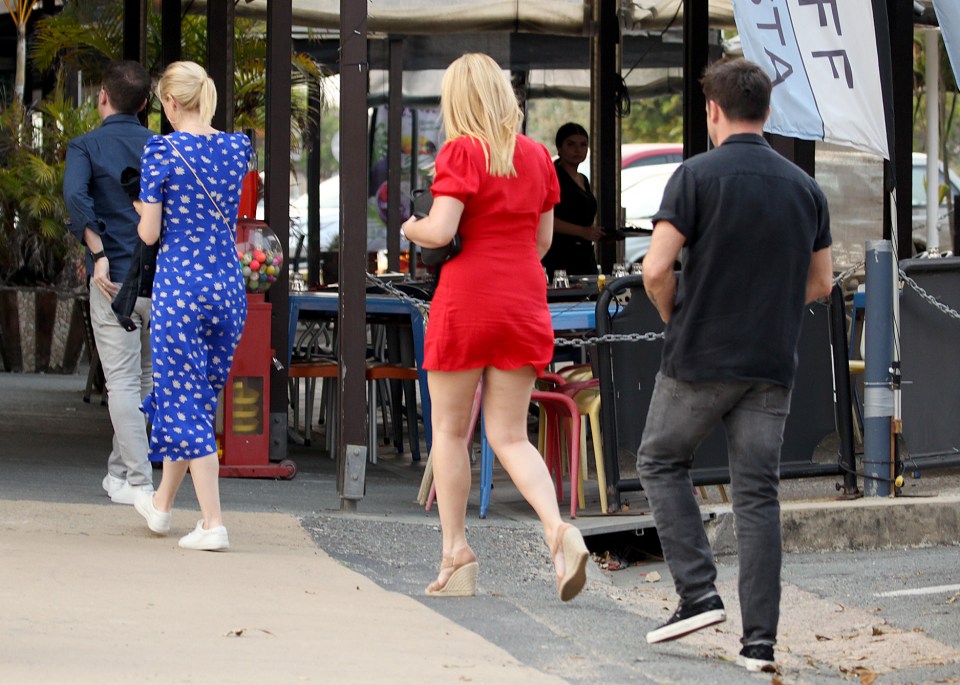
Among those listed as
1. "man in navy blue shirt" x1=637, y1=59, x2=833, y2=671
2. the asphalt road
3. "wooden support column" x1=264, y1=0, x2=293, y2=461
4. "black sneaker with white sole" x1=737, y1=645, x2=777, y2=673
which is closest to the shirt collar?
"wooden support column" x1=264, y1=0, x2=293, y2=461

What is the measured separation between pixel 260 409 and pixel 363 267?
4.96 feet

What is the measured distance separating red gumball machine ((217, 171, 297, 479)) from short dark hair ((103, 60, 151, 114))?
1213 mm

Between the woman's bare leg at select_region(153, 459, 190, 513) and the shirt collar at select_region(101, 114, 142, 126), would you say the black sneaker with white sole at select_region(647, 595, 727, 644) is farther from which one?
the shirt collar at select_region(101, 114, 142, 126)

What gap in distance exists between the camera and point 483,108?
532 cm

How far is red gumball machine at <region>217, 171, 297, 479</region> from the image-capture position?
8.30m

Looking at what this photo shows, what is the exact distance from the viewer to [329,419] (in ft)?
32.4

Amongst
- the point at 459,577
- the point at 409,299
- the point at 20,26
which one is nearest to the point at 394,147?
the point at 20,26

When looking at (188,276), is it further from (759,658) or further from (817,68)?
(817,68)

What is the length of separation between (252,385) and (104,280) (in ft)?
5.05

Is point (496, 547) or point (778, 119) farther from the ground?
point (778, 119)

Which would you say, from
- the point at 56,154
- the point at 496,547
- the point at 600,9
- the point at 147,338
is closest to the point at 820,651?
the point at 496,547

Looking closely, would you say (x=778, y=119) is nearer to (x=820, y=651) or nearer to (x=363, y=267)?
(x=363, y=267)

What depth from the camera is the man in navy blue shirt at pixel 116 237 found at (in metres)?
7.07

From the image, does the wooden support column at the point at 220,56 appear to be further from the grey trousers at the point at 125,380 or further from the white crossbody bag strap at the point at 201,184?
the white crossbody bag strap at the point at 201,184
